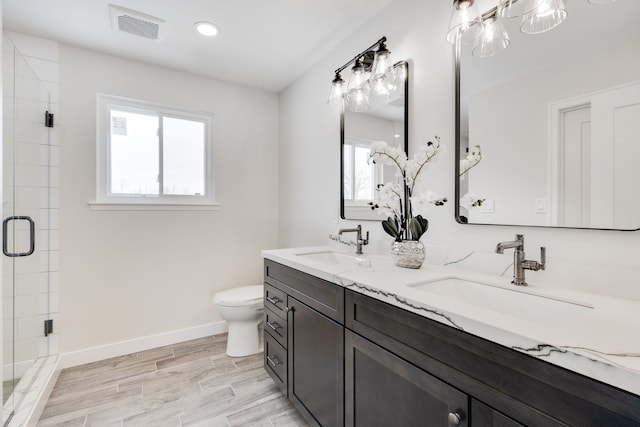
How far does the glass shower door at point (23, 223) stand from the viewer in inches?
64.8

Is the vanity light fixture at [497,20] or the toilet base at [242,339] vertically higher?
the vanity light fixture at [497,20]

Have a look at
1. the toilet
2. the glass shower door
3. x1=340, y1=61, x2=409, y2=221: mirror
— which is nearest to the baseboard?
the glass shower door

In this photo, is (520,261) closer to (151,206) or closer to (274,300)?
(274,300)

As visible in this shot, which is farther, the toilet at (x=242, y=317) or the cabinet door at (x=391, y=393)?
the toilet at (x=242, y=317)

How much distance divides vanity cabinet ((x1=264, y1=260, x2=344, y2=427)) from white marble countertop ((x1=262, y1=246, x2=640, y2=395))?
6.8 inches

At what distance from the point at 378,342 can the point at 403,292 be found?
227 millimetres

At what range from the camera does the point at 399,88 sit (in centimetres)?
177

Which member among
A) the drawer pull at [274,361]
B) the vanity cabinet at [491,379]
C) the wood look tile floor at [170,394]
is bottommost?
the wood look tile floor at [170,394]

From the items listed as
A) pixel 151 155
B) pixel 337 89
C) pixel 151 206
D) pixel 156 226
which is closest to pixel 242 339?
pixel 156 226

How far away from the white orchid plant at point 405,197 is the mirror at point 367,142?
0.28 metres

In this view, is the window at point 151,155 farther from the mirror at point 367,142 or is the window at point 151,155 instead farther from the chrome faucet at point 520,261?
the chrome faucet at point 520,261

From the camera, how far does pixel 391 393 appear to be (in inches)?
39.9

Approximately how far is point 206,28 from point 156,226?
162cm

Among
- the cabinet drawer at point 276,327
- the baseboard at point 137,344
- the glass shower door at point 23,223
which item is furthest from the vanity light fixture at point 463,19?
the baseboard at point 137,344
